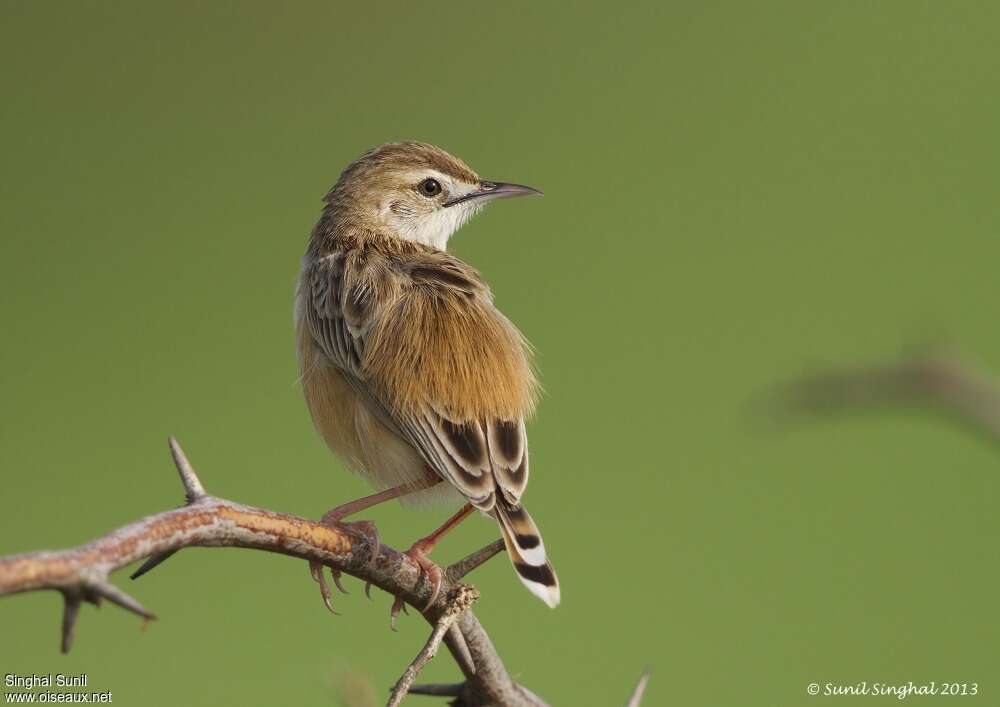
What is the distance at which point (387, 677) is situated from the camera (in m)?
5.95

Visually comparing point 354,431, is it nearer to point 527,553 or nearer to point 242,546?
point 527,553

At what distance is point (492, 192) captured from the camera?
5.26m

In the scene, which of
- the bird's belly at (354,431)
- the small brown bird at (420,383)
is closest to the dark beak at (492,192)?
the small brown bird at (420,383)

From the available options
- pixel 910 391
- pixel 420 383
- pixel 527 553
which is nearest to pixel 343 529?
pixel 527 553

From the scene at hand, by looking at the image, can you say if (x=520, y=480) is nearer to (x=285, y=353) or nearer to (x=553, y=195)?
(x=285, y=353)

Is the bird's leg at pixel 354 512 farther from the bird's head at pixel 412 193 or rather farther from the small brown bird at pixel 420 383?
the bird's head at pixel 412 193

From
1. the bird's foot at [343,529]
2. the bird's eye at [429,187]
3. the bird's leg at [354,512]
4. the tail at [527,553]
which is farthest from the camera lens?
the bird's eye at [429,187]

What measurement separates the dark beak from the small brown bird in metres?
0.60

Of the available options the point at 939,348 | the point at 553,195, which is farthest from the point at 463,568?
the point at 553,195

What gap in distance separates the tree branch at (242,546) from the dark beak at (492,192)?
287cm

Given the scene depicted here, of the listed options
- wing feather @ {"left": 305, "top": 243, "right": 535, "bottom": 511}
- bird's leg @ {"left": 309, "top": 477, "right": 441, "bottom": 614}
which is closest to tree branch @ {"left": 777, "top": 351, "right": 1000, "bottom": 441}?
bird's leg @ {"left": 309, "top": 477, "right": 441, "bottom": 614}

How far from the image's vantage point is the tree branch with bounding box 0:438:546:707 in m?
1.43

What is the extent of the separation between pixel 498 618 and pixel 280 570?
1.45 metres

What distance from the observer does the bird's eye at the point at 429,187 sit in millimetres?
5117
